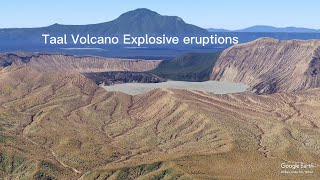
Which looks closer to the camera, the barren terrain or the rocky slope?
the barren terrain

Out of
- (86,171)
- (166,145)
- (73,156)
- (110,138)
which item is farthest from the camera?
(110,138)

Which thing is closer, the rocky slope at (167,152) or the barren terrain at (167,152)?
the barren terrain at (167,152)

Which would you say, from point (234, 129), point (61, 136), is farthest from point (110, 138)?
point (234, 129)

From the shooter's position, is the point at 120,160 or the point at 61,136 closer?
the point at 120,160

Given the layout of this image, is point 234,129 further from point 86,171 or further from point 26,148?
point 26,148

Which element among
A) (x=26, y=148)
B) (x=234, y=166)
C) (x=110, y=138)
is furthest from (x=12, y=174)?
(x=234, y=166)

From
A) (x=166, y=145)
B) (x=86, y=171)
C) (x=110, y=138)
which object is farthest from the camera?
(x=110, y=138)

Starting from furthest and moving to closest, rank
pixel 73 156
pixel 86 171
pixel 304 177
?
pixel 73 156, pixel 86 171, pixel 304 177

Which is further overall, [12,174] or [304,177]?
[12,174]

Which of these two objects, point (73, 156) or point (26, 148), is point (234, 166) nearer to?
point (73, 156)
